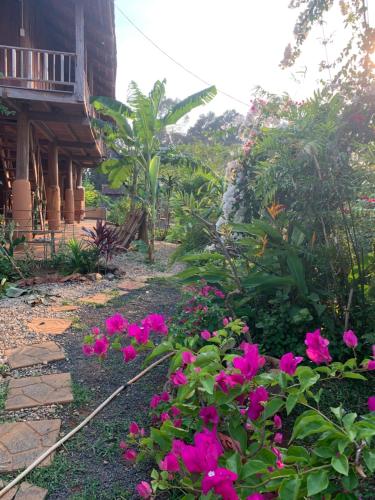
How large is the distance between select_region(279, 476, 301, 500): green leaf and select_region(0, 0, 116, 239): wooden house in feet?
21.2

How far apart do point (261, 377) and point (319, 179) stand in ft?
4.68

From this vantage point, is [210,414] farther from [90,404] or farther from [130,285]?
[130,285]

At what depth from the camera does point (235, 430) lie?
56.6 inches

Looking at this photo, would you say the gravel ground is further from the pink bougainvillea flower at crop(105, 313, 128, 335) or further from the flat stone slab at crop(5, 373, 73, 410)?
the pink bougainvillea flower at crop(105, 313, 128, 335)

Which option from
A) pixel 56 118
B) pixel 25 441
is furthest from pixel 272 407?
pixel 56 118

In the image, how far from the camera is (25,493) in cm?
167

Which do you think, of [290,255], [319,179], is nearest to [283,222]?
[290,255]

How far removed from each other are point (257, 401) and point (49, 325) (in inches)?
116

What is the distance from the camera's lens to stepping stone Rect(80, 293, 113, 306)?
4.68 meters

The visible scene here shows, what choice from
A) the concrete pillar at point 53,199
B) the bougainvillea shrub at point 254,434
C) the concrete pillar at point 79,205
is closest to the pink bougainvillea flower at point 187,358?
the bougainvillea shrub at point 254,434

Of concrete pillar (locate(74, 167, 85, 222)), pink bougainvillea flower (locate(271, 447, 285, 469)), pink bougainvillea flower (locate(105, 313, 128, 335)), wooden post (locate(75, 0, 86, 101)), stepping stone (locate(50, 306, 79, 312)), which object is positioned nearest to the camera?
pink bougainvillea flower (locate(271, 447, 285, 469))

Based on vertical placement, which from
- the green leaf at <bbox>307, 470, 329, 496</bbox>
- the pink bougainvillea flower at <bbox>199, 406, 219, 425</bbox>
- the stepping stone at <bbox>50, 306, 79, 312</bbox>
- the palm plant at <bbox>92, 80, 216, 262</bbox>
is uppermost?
the palm plant at <bbox>92, 80, 216, 262</bbox>

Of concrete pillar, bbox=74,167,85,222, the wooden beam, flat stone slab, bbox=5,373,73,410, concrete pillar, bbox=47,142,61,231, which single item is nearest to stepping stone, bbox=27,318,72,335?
flat stone slab, bbox=5,373,73,410

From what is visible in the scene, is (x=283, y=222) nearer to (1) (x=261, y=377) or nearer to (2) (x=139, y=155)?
(1) (x=261, y=377)
